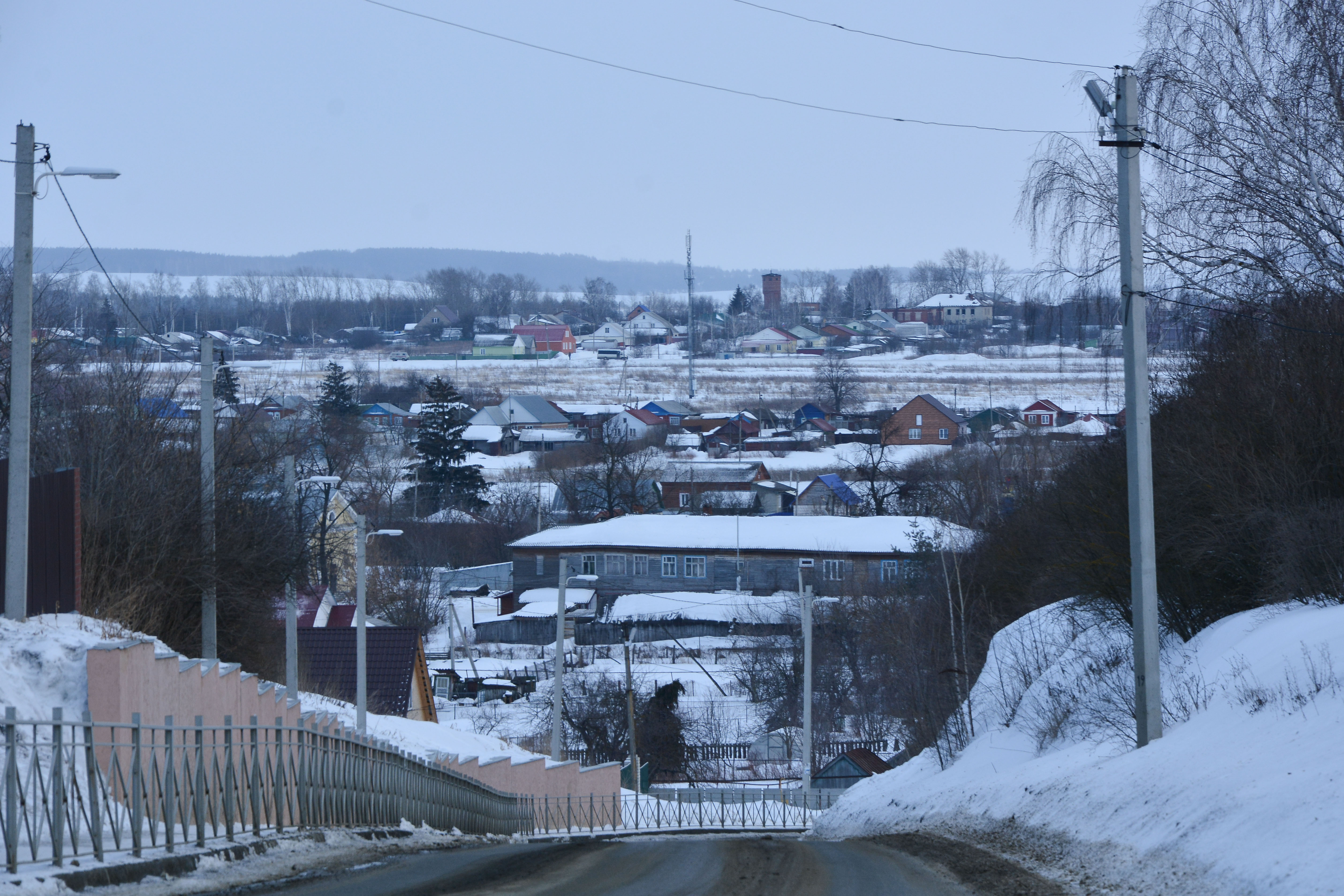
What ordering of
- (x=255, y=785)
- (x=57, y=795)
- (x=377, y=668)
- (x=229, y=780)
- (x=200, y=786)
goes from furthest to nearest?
1. (x=377, y=668)
2. (x=255, y=785)
3. (x=229, y=780)
4. (x=200, y=786)
5. (x=57, y=795)

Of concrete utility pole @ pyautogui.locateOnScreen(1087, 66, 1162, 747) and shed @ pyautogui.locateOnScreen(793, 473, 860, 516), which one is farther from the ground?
concrete utility pole @ pyautogui.locateOnScreen(1087, 66, 1162, 747)

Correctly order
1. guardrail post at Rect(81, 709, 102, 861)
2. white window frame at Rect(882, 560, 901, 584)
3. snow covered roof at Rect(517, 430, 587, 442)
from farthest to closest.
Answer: snow covered roof at Rect(517, 430, 587, 442)
white window frame at Rect(882, 560, 901, 584)
guardrail post at Rect(81, 709, 102, 861)

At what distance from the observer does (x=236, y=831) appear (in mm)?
10195

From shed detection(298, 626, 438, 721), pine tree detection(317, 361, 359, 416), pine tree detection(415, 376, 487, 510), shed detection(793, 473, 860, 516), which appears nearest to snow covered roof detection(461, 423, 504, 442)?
pine tree detection(317, 361, 359, 416)

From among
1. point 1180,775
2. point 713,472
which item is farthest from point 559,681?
point 713,472

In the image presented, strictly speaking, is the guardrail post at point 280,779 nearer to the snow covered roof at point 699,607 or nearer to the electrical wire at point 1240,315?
the electrical wire at point 1240,315

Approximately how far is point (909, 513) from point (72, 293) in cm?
4725

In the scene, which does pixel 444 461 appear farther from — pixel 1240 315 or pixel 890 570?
pixel 1240 315

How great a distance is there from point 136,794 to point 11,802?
3.68ft

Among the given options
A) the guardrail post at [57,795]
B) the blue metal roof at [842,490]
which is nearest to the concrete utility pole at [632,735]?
the guardrail post at [57,795]

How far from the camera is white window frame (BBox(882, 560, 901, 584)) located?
2281 inches

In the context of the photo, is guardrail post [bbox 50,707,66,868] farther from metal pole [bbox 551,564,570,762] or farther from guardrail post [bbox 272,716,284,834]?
metal pole [bbox 551,564,570,762]

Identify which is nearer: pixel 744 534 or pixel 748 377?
pixel 744 534

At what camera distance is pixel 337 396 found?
9400 centimetres
